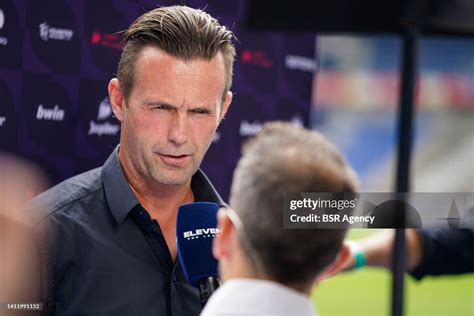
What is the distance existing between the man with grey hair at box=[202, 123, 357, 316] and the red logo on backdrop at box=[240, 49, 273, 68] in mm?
1476

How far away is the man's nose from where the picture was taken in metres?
1.54

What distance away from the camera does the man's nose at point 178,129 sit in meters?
1.54

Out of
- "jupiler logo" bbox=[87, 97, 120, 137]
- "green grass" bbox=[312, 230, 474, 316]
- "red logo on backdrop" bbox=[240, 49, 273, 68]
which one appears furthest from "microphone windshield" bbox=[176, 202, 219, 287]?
"green grass" bbox=[312, 230, 474, 316]

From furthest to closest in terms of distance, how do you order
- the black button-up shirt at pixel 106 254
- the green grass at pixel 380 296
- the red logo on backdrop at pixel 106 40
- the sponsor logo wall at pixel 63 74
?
the green grass at pixel 380 296, the red logo on backdrop at pixel 106 40, the sponsor logo wall at pixel 63 74, the black button-up shirt at pixel 106 254

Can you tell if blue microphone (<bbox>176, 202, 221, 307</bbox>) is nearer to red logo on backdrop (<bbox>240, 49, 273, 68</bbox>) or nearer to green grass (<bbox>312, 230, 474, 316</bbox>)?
red logo on backdrop (<bbox>240, 49, 273, 68</bbox>)

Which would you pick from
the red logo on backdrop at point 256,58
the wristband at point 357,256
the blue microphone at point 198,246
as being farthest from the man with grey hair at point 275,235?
the red logo on backdrop at point 256,58

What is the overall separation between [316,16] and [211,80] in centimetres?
26

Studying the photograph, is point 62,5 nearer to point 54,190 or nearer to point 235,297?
point 54,190

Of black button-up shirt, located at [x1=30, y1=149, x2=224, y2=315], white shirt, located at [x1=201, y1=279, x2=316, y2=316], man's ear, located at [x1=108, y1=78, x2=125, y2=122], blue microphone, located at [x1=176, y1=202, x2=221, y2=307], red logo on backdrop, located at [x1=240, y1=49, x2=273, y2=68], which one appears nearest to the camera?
white shirt, located at [x1=201, y1=279, x2=316, y2=316]

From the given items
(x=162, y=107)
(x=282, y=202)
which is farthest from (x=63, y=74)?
(x=282, y=202)

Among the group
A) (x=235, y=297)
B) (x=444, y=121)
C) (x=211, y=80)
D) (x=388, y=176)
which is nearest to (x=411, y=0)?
(x=211, y=80)

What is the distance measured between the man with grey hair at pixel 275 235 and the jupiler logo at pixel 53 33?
1.11m

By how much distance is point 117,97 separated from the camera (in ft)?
5.35

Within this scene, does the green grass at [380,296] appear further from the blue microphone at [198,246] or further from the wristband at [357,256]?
the blue microphone at [198,246]
